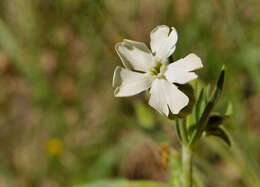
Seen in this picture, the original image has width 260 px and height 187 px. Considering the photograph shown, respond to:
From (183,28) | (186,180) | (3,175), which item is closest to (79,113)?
(3,175)

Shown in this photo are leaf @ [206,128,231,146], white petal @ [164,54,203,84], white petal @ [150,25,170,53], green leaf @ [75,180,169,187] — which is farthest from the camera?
green leaf @ [75,180,169,187]

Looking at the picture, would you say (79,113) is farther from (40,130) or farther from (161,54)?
(161,54)

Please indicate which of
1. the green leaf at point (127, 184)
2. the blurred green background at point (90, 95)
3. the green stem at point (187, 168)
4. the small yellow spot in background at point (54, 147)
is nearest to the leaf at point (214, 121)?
the green stem at point (187, 168)

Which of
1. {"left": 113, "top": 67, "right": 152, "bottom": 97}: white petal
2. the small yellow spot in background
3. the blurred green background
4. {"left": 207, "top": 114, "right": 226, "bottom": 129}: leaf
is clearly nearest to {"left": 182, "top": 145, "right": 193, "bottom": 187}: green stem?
{"left": 207, "top": 114, "right": 226, "bottom": 129}: leaf

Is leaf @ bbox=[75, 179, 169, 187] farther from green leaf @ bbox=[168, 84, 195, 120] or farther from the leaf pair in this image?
green leaf @ bbox=[168, 84, 195, 120]

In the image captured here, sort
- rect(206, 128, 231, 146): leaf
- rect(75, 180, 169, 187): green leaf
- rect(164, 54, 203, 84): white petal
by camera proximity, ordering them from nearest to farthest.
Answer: rect(164, 54, 203, 84): white petal → rect(206, 128, 231, 146): leaf → rect(75, 180, 169, 187): green leaf

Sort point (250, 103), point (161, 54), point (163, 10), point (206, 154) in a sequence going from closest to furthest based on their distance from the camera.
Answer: point (161, 54) < point (206, 154) < point (250, 103) < point (163, 10)
